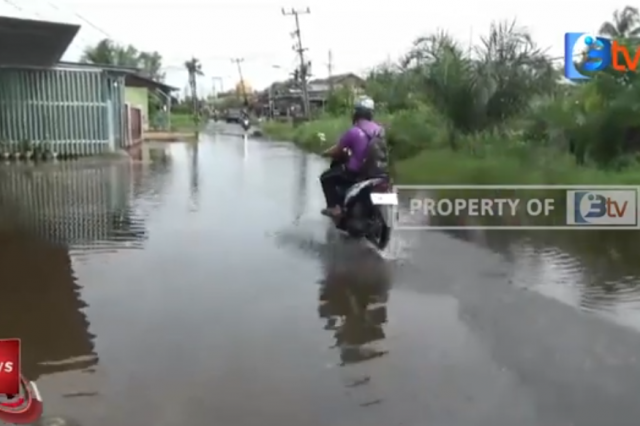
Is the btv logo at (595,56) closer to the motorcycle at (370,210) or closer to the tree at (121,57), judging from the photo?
the motorcycle at (370,210)

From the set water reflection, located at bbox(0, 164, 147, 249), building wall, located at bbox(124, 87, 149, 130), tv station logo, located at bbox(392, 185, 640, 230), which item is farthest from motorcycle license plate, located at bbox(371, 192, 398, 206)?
building wall, located at bbox(124, 87, 149, 130)

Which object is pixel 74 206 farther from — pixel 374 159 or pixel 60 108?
pixel 60 108

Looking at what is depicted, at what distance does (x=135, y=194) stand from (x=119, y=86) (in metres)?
11.0

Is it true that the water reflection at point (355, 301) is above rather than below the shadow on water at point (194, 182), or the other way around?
below

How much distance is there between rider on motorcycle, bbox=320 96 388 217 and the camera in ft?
27.9

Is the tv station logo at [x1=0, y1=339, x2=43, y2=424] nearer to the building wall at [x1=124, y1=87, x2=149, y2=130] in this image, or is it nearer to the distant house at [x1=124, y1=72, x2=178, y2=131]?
the distant house at [x1=124, y1=72, x2=178, y2=131]

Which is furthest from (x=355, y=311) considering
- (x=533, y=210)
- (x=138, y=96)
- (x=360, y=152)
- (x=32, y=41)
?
(x=138, y=96)

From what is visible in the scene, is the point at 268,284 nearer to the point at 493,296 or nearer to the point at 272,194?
the point at 493,296

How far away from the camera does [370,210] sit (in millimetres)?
8516

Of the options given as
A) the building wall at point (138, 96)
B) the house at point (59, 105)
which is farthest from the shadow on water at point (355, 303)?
the building wall at point (138, 96)

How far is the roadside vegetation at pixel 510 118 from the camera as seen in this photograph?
1102 cm

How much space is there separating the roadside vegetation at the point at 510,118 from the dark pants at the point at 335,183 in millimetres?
3253

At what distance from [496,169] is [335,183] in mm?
3851

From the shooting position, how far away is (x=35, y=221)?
10156 mm
